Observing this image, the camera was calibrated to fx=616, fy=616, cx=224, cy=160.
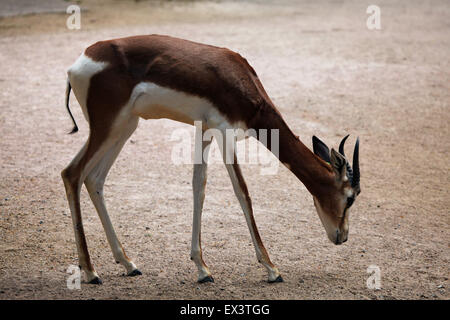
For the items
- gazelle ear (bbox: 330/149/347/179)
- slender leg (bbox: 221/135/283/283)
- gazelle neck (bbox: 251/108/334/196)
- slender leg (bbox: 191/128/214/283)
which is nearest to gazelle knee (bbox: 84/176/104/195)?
slender leg (bbox: 191/128/214/283)

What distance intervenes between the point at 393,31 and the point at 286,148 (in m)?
11.9

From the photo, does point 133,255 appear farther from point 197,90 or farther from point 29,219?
point 197,90

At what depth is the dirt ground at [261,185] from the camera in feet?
17.2

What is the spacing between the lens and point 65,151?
8.40 metres

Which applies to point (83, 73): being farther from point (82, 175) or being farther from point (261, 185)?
point (261, 185)

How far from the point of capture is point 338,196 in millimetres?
5129

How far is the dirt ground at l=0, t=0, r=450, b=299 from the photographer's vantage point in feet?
17.2

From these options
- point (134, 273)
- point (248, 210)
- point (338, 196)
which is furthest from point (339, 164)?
point (134, 273)

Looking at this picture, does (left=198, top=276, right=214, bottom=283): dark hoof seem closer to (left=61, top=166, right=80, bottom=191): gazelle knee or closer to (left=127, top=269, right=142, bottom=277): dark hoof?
(left=127, top=269, right=142, bottom=277): dark hoof

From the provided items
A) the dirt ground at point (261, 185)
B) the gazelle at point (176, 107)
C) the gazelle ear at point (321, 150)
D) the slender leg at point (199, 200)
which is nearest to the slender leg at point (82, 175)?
the gazelle at point (176, 107)

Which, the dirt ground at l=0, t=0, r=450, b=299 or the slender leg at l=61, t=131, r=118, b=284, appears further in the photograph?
the dirt ground at l=0, t=0, r=450, b=299

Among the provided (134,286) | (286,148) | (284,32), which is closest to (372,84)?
(284,32)

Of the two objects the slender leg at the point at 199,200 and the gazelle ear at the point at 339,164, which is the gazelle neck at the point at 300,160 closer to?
the gazelle ear at the point at 339,164

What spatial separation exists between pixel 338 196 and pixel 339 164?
28 cm
